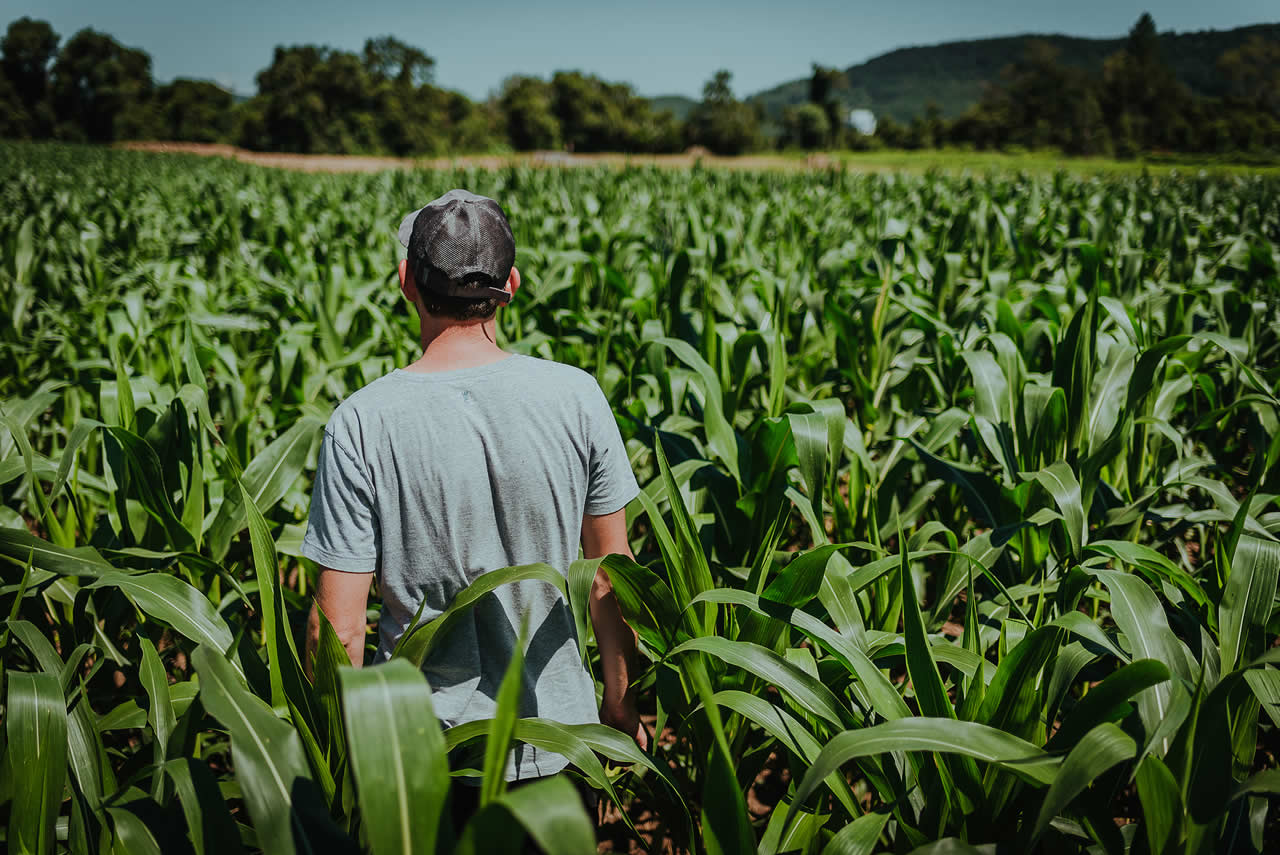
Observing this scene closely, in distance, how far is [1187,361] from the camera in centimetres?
280

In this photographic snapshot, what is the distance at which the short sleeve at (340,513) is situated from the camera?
111cm

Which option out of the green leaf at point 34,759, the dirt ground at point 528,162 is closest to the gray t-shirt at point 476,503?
the green leaf at point 34,759

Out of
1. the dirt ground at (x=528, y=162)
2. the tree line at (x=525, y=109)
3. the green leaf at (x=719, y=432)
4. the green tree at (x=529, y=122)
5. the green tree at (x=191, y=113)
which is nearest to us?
the green leaf at (x=719, y=432)

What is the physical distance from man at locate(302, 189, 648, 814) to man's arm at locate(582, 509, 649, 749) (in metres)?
0.04

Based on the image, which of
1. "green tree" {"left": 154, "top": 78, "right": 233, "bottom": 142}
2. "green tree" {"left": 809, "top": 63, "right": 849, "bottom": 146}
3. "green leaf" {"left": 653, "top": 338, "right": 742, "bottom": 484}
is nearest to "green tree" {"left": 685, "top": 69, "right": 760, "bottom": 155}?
"green tree" {"left": 809, "top": 63, "right": 849, "bottom": 146}

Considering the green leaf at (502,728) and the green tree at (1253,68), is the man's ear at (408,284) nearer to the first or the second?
the green leaf at (502,728)

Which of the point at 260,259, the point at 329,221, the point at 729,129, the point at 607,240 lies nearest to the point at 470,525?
the point at 607,240

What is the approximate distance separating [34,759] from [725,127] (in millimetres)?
77727

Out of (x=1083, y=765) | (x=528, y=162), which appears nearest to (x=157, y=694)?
(x=1083, y=765)

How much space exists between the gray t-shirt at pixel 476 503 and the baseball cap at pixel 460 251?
0.13 meters

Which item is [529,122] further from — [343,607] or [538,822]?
[538,822]

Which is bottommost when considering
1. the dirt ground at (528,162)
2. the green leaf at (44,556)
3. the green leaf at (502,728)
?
the green leaf at (44,556)

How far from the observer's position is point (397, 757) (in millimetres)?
713

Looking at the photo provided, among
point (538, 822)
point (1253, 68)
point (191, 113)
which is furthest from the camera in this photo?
point (191, 113)
